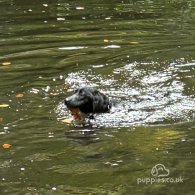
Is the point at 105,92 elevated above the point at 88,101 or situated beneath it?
situated beneath

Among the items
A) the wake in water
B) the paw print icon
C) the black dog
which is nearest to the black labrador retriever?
the black dog

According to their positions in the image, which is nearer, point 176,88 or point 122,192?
point 122,192

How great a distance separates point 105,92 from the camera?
1019 cm

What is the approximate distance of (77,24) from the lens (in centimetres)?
1606

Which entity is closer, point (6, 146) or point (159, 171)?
point (159, 171)

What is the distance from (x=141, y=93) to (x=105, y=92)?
71cm

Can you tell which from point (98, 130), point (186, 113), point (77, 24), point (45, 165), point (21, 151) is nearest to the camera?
point (45, 165)


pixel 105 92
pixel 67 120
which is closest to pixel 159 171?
pixel 67 120

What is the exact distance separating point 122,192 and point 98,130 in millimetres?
2227

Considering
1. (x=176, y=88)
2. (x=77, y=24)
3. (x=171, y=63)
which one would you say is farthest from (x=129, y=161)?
(x=77, y=24)

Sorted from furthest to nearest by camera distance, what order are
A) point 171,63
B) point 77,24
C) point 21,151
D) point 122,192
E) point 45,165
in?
point 77,24, point 171,63, point 21,151, point 45,165, point 122,192

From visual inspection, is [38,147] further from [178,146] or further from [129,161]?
[178,146]

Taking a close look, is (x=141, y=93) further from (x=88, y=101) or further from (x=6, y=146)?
(x=6, y=146)

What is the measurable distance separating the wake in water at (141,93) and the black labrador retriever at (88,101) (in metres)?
0.15
